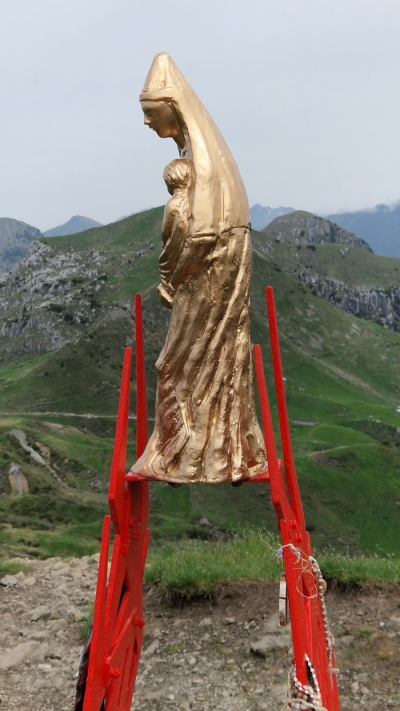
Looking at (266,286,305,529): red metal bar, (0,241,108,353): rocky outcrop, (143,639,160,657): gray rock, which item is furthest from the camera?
(0,241,108,353): rocky outcrop

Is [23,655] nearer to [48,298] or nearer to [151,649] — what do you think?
[151,649]

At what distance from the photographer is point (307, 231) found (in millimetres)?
101938

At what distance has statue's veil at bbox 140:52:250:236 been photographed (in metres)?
4.22

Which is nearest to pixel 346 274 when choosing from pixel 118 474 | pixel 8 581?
pixel 8 581

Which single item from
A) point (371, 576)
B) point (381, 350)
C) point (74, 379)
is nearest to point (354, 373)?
point (381, 350)

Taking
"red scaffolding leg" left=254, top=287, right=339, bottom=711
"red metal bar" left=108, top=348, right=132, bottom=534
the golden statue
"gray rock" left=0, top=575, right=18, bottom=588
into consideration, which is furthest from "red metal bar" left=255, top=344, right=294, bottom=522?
"gray rock" left=0, top=575, right=18, bottom=588

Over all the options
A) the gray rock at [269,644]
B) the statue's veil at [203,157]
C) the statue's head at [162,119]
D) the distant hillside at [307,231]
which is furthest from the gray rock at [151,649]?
the distant hillside at [307,231]

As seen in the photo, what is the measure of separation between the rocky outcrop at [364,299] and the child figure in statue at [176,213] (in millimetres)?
77309

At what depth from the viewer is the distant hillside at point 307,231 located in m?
A: 100

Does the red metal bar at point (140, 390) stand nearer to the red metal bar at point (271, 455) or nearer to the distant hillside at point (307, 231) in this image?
the red metal bar at point (271, 455)

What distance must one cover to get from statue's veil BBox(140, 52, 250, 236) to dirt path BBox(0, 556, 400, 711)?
464 cm

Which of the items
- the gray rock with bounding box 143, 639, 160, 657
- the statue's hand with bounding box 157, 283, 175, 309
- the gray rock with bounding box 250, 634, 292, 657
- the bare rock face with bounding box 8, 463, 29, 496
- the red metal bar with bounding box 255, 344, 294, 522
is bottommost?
the bare rock face with bounding box 8, 463, 29, 496

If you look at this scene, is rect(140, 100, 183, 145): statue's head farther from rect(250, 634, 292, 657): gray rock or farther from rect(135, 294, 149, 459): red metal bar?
rect(250, 634, 292, 657): gray rock

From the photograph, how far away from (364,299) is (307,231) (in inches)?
904
